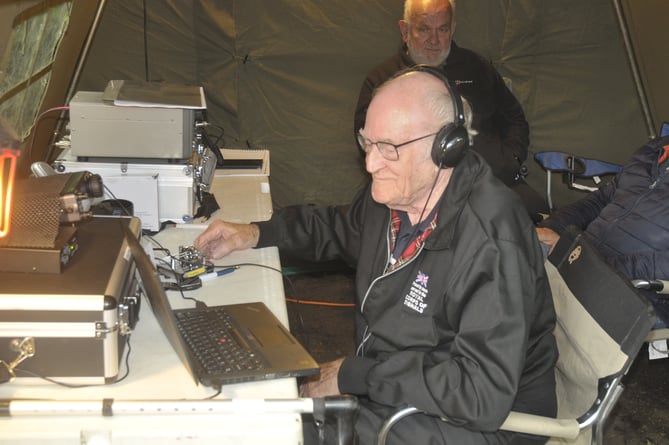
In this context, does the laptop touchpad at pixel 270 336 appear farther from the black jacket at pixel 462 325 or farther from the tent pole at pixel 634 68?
the tent pole at pixel 634 68

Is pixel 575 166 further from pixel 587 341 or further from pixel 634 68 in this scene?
pixel 587 341

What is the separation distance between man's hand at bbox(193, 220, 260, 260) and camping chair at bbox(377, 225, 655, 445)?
89 centimetres

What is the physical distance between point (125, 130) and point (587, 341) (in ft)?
5.29

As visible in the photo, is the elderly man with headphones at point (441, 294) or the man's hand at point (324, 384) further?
the man's hand at point (324, 384)

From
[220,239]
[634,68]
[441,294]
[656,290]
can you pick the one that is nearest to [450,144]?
[441,294]

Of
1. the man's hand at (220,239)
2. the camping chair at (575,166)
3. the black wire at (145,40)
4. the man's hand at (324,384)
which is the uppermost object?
the black wire at (145,40)

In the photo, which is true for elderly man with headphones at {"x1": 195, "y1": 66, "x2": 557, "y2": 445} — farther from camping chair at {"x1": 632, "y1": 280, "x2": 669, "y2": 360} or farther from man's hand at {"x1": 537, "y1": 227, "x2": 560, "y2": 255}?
man's hand at {"x1": 537, "y1": 227, "x2": 560, "y2": 255}

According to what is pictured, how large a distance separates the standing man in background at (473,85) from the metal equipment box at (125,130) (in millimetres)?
1522

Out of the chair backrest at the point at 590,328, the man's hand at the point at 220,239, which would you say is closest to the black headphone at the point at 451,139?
the chair backrest at the point at 590,328

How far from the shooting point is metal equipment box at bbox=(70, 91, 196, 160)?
246cm

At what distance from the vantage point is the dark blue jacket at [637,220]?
2.96m

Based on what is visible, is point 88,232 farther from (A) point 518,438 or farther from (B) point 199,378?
(A) point 518,438

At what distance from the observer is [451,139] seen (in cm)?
179

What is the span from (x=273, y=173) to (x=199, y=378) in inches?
113
